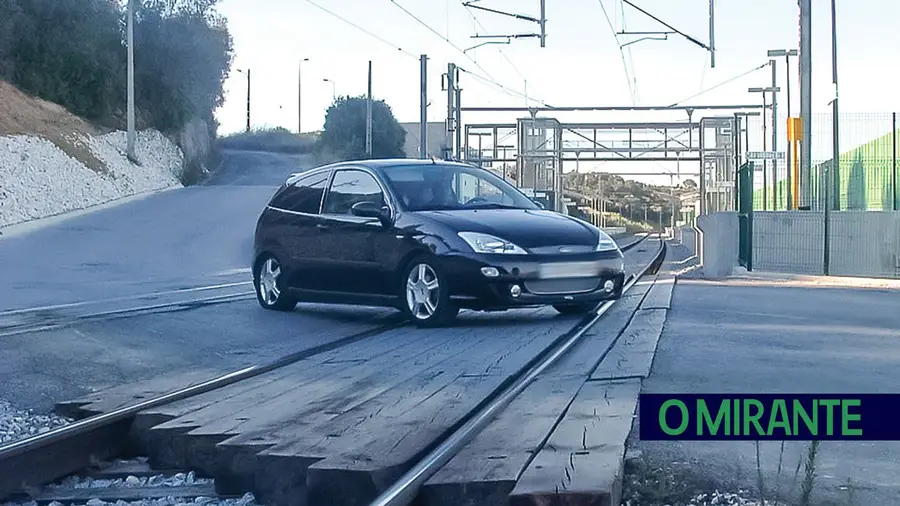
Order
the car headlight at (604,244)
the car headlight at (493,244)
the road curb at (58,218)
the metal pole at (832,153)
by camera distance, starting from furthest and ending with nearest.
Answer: the road curb at (58,218), the metal pole at (832,153), the car headlight at (604,244), the car headlight at (493,244)

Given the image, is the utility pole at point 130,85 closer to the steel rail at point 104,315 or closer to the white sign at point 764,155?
the white sign at point 764,155

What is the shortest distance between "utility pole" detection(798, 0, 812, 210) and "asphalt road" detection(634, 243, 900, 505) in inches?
288

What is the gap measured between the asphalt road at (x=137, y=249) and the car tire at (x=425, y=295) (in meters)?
4.97

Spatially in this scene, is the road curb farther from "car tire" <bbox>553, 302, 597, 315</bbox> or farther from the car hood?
"car tire" <bbox>553, 302, 597, 315</bbox>

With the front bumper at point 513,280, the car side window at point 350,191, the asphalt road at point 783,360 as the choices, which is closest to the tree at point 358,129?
the asphalt road at point 783,360

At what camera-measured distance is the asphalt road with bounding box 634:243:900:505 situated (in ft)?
15.8

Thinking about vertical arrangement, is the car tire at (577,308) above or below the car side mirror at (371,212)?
below

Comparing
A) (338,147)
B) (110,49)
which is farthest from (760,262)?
(338,147)

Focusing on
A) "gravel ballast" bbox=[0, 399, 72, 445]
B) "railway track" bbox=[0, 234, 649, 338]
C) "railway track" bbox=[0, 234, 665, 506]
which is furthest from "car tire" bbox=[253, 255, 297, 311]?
"railway track" bbox=[0, 234, 665, 506]

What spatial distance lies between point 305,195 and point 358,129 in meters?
47.9

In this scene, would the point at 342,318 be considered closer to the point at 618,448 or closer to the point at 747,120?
the point at 618,448

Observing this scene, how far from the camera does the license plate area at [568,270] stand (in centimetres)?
1023

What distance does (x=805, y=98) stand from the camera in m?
22.8

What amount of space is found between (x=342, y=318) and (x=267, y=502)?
686cm
